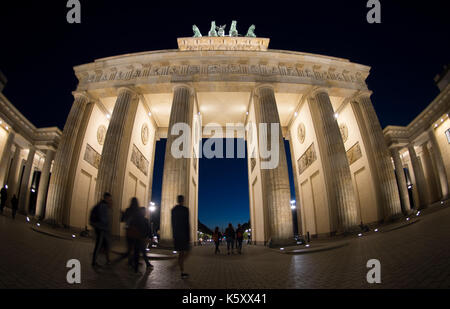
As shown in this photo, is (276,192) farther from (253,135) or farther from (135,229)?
(135,229)

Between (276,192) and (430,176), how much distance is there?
84.6 ft

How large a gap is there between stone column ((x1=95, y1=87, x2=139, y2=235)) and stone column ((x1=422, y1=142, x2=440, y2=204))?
3294 centimetres

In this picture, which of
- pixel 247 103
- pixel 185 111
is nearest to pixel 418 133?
pixel 247 103

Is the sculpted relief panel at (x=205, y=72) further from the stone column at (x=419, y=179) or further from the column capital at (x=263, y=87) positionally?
the stone column at (x=419, y=179)

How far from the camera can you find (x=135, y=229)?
4.80m

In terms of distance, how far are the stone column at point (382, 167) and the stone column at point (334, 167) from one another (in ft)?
8.79

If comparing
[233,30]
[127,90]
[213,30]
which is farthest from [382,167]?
[213,30]

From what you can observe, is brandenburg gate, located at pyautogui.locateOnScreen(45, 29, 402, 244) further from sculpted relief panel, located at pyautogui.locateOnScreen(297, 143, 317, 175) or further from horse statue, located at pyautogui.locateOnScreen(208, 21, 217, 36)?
horse statue, located at pyautogui.locateOnScreen(208, 21, 217, 36)

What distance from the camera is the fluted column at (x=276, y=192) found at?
12.2 metres

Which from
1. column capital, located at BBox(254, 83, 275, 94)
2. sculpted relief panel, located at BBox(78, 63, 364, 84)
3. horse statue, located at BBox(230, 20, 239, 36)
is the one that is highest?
horse statue, located at BBox(230, 20, 239, 36)

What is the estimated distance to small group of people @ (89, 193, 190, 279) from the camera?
4.44 metres

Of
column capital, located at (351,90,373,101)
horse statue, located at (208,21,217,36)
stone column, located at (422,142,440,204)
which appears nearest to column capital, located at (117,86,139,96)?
horse statue, located at (208,21,217,36)
